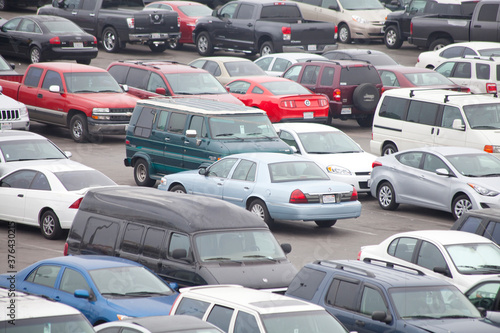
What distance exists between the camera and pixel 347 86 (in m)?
26.6

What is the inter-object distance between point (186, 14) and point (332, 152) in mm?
18699

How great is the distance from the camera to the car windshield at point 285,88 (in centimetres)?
2547

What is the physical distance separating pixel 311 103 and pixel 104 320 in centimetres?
1555

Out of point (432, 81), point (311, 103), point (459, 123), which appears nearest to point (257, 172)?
point (459, 123)

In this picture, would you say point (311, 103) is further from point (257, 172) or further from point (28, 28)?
point (28, 28)

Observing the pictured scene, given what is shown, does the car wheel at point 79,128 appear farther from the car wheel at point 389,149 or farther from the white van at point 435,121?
the car wheel at point 389,149

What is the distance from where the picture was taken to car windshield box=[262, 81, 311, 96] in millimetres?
25469

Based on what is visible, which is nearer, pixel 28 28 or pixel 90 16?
pixel 28 28

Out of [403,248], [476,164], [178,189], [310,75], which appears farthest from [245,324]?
[310,75]

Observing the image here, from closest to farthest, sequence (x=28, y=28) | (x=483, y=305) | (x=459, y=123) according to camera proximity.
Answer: (x=483, y=305) → (x=459, y=123) → (x=28, y=28)

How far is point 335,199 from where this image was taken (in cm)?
1661

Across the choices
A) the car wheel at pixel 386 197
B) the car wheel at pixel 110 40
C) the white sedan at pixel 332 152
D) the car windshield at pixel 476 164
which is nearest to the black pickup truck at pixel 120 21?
the car wheel at pixel 110 40

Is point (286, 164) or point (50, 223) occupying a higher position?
point (286, 164)

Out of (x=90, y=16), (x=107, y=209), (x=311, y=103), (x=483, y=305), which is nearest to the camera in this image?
(x=483, y=305)
